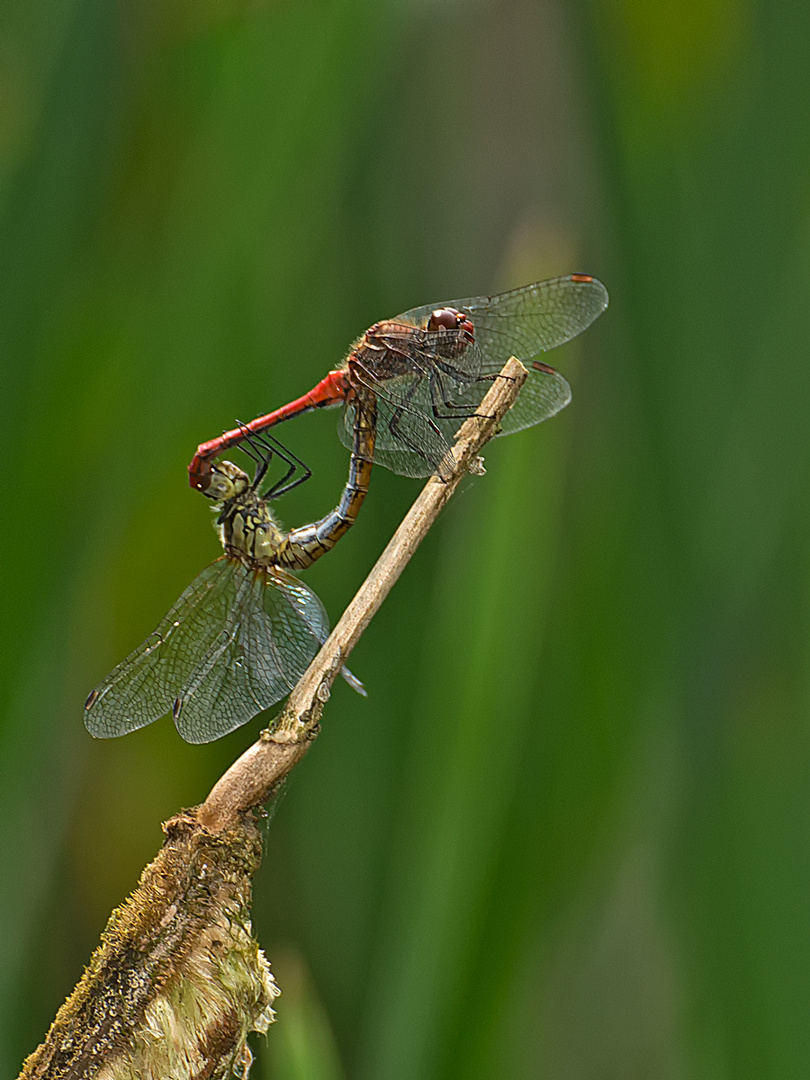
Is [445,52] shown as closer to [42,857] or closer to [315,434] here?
[315,434]

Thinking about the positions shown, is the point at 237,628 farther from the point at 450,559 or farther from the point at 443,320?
the point at 443,320

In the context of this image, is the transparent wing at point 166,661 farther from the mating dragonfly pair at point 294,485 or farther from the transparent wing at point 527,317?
the transparent wing at point 527,317

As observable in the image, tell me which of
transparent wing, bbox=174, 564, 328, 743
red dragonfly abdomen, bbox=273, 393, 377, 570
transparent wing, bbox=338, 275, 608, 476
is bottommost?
transparent wing, bbox=174, 564, 328, 743

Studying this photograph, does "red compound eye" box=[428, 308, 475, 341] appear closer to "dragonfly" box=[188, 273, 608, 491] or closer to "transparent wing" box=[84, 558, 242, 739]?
"dragonfly" box=[188, 273, 608, 491]

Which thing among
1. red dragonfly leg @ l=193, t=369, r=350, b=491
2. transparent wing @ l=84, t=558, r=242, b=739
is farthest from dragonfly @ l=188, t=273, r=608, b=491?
transparent wing @ l=84, t=558, r=242, b=739

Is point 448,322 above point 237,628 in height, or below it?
above

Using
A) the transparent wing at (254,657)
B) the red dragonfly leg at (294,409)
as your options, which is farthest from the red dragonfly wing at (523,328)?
the transparent wing at (254,657)

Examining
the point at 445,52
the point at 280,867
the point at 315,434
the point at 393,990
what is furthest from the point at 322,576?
the point at 445,52

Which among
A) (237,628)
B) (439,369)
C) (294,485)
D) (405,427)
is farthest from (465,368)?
(237,628)
